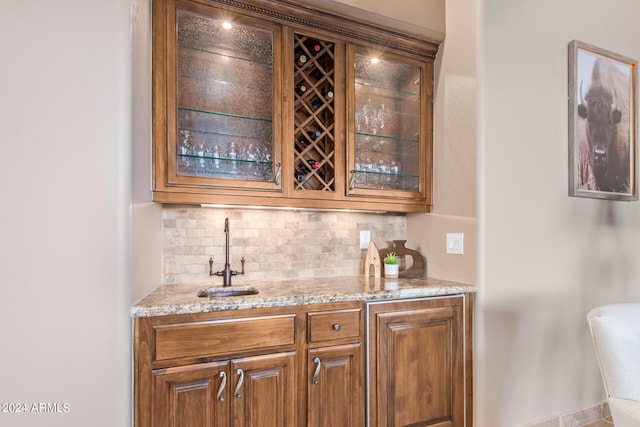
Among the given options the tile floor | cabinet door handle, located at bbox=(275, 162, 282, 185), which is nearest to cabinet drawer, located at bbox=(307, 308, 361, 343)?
cabinet door handle, located at bbox=(275, 162, 282, 185)

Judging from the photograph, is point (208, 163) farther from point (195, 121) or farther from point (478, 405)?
point (478, 405)

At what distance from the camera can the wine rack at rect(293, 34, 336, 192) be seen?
6.73ft

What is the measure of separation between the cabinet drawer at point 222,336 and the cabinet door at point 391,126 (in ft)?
3.29

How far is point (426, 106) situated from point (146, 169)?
1.76m

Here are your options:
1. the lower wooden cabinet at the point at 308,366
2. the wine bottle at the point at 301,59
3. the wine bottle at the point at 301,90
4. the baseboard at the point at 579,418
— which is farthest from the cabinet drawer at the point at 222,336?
the baseboard at the point at 579,418

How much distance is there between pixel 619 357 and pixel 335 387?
1.11m

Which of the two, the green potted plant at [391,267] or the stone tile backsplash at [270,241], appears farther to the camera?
the green potted plant at [391,267]

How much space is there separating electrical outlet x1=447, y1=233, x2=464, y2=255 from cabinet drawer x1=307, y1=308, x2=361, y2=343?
790 mm

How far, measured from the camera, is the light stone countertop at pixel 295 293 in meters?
1.44

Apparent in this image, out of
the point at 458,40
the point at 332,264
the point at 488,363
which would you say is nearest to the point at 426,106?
the point at 458,40

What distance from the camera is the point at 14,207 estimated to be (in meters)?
1.24

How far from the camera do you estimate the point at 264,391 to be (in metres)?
1.53

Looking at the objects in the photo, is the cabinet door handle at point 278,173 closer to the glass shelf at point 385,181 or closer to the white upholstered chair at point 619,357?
the glass shelf at point 385,181

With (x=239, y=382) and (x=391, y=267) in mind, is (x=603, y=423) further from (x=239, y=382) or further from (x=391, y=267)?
(x=239, y=382)
